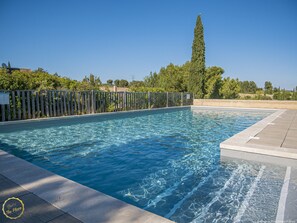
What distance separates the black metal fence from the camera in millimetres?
8969

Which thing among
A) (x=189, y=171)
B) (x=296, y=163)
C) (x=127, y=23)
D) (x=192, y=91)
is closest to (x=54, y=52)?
(x=127, y=23)

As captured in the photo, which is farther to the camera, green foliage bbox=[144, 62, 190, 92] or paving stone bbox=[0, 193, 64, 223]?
green foliage bbox=[144, 62, 190, 92]

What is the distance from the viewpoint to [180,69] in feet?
94.3

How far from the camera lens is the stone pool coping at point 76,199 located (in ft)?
6.19

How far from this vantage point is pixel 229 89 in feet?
99.6

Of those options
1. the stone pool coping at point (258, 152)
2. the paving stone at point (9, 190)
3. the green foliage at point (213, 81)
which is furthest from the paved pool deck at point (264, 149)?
the green foliage at point (213, 81)

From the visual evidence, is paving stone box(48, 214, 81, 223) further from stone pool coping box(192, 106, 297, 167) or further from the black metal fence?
the black metal fence

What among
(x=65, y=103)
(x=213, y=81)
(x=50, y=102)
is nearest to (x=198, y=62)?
(x=213, y=81)

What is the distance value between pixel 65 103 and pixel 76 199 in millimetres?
9377

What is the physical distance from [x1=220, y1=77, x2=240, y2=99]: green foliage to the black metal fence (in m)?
17.5

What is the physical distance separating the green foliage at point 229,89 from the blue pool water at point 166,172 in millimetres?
24882

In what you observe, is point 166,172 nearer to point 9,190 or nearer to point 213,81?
point 9,190

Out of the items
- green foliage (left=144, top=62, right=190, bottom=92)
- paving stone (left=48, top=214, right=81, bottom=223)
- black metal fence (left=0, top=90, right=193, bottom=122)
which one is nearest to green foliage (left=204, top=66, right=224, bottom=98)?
green foliage (left=144, top=62, right=190, bottom=92)

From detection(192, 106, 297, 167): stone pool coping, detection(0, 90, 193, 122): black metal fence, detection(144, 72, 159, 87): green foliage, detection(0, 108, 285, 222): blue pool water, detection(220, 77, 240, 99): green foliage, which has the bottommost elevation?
detection(0, 108, 285, 222): blue pool water
